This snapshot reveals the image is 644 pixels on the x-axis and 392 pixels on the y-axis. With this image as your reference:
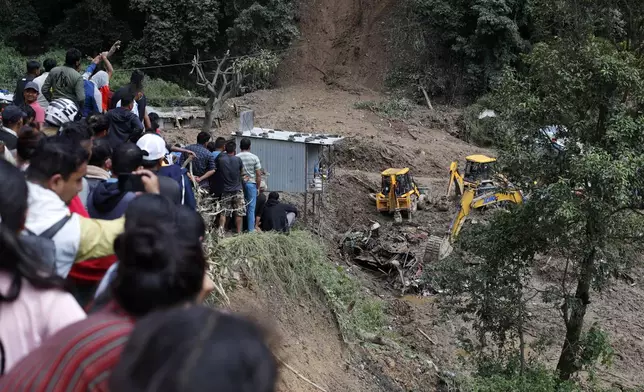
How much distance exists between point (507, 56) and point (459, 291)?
18501 millimetres

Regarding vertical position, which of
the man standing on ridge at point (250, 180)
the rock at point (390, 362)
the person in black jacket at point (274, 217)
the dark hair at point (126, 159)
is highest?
the dark hair at point (126, 159)

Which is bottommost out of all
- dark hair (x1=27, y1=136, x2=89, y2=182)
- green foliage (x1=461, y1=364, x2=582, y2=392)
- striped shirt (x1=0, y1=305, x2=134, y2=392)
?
green foliage (x1=461, y1=364, x2=582, y2=392)

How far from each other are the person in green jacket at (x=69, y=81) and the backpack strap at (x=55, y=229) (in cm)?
545

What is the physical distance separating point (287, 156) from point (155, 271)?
48.2 ft

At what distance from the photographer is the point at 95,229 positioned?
11.9ft

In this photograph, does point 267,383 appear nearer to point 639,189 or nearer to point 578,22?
point 639,189

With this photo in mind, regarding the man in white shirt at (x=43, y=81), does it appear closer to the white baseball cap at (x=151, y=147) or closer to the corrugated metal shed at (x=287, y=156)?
the white baseball cap at (x=151, y=147)

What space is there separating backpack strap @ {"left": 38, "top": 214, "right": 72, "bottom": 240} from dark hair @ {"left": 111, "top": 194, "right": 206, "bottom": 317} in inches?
41.9

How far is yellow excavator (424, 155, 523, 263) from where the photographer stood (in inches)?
731

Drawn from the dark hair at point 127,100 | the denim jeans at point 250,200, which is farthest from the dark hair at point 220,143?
the dark hair at point 127,100

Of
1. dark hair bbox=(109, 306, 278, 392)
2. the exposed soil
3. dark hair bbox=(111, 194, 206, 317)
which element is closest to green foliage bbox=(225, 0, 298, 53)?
the exposed soil

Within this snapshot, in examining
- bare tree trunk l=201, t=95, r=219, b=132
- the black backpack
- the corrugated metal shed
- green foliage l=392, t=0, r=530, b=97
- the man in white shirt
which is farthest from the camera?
green foliage l=392, t=0, r=530, b=97

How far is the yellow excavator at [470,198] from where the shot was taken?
18.6m

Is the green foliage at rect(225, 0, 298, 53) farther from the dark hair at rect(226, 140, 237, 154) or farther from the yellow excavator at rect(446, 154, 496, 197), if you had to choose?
the dark hair at rect(226, 140, 237, 154)
